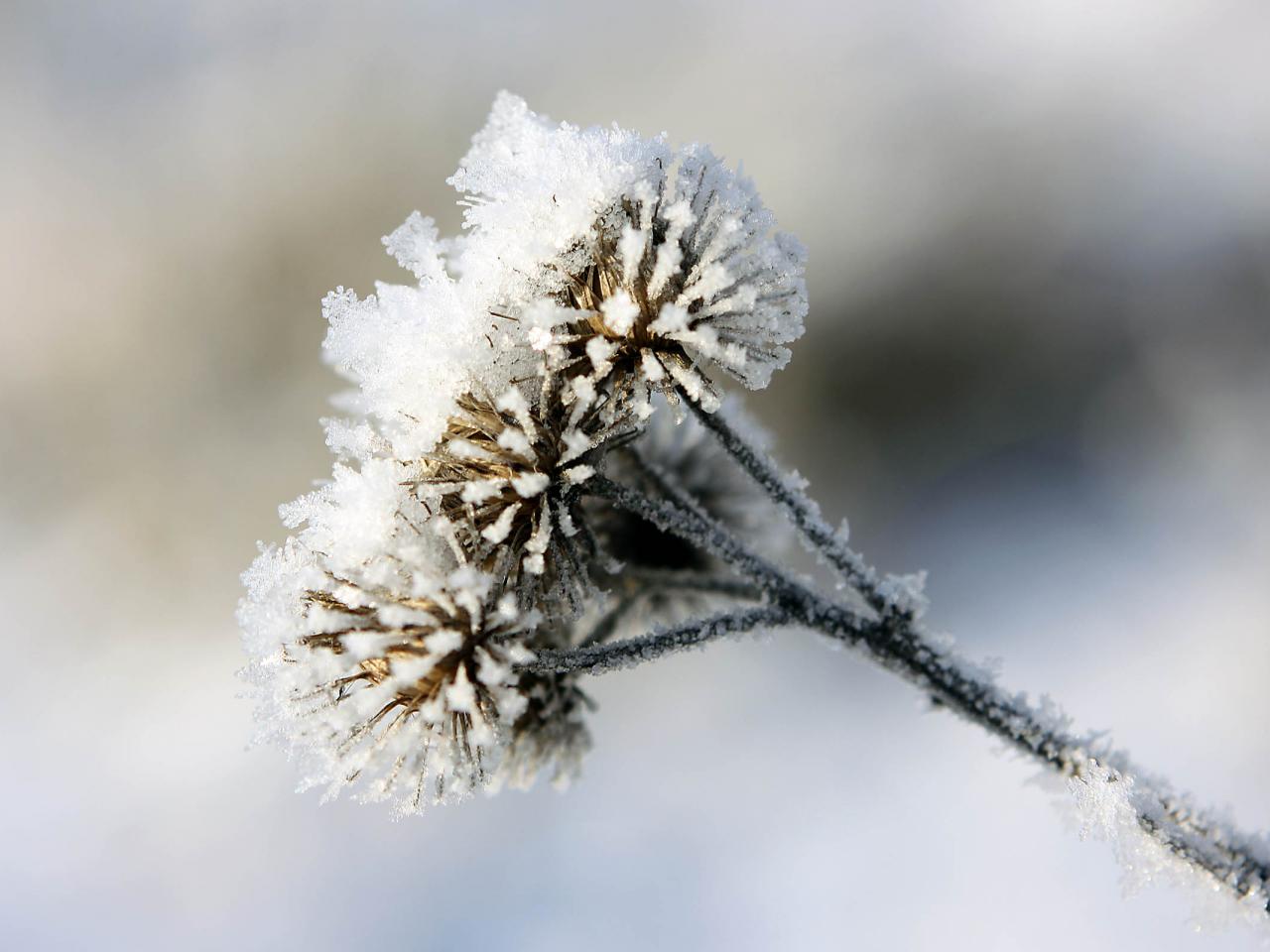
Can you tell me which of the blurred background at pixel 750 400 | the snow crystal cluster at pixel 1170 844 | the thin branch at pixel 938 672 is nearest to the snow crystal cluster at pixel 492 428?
the thin branch at pixel 938 672

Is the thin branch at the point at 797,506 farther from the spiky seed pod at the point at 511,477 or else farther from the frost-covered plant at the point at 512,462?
the spiky seed pod at the point at 511,477

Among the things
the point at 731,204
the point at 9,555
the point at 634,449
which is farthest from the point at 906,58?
the point at 9,555

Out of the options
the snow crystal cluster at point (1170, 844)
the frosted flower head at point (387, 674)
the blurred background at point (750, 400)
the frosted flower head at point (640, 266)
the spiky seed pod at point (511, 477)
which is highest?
the blurred background at point (750, 400)

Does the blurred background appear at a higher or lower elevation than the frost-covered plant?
higher

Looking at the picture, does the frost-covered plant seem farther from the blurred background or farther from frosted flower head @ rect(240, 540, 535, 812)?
the blurred background

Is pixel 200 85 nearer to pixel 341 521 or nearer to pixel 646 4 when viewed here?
pixel 646 4

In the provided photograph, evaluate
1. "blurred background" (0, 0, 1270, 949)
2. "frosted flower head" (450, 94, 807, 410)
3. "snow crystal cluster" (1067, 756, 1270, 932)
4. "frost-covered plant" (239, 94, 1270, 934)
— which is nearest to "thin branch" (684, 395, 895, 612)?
"frost-covered plant" (239, 94, 1270, 934)

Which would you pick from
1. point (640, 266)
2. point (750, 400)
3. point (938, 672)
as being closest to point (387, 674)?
point (640, 266)

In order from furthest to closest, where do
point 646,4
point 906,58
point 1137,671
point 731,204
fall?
1. point 646,4
2. point 906,58
3. point 1137,671
4. point 731,204
